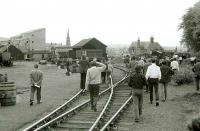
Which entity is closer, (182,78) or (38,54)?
(182,78)

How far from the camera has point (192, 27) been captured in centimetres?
4550

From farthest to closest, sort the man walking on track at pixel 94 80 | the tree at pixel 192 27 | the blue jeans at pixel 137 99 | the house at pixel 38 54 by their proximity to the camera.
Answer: the house at pixel 38 54
the tree at pixel 192 27
the man walking on track at pixel 94 80
the blue jeans at pixel 137 99

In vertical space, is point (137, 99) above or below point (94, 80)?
below

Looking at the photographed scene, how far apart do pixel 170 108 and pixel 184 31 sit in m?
36.9

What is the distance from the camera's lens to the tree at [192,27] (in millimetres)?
44250

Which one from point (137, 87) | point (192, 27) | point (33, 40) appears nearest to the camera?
point (137, 87)

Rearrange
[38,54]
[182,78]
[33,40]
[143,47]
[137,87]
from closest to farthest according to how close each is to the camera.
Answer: [137,87], [182,78], [38,54], [33,40], [143,47]

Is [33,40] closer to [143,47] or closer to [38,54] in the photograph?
[38,54]

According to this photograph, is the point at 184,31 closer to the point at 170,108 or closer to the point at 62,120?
the point at 170,108

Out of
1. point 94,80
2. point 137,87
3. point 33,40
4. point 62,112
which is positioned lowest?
point 62,112

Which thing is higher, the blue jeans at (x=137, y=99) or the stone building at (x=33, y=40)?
the stone building at (x=33, y=40)

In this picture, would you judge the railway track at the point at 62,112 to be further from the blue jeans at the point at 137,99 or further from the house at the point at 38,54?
the house at the point at 38,54

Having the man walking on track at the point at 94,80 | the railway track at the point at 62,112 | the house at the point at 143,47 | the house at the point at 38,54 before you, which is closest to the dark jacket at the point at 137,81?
the man walking on track at the point at 94,80

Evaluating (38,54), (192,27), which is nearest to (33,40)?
(38,54)
